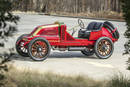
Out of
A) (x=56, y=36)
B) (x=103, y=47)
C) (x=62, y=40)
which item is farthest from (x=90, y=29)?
(x=56, y=36)

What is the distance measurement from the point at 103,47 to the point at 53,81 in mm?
4033

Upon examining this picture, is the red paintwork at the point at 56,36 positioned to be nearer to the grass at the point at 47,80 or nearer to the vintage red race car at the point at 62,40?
the vintage red race car at the point at 62,40

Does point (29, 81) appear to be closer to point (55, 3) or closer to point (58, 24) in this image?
point (58, 24)

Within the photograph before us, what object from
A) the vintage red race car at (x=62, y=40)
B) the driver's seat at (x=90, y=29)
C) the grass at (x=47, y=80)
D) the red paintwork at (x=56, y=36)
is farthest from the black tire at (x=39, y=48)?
the grass at (x=47, y=80)

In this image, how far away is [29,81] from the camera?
22.7ft

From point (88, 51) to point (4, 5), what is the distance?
6.77 meters

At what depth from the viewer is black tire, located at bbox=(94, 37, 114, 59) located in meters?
10.9

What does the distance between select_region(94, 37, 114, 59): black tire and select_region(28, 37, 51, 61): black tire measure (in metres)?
1.48

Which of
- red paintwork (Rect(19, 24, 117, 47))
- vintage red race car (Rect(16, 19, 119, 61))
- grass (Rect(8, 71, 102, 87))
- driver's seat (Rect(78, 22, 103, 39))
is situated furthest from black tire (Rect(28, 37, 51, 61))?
grass (Rect(8, 71, 102, 87))

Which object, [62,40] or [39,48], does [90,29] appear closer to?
[62,40]

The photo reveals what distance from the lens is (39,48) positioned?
1023 cm

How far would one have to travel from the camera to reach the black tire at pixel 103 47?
35.7ft

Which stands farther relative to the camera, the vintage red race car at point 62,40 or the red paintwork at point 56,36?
the red paintwork at point 56,36

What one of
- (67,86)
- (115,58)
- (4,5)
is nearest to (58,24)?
(115,58)
